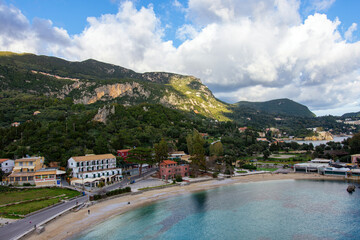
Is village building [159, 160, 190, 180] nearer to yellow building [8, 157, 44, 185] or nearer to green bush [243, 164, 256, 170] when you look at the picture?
green bush [243, 164, 256, 170]

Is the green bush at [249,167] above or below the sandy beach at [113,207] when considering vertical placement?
above

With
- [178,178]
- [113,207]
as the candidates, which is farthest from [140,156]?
[113,207]

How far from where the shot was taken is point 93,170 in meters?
50.4

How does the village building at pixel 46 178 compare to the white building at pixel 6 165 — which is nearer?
the village building at pixel 46 178

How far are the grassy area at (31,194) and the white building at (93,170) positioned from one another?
413cm

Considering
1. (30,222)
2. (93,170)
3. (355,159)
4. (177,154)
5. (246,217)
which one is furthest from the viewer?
(177,154)

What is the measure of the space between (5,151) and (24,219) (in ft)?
112

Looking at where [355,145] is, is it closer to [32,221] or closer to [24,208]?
[32,221]

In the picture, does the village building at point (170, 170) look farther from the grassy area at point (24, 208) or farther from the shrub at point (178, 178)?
the grassy area at point (24, 208)

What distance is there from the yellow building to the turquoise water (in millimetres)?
23858

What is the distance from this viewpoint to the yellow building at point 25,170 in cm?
4381

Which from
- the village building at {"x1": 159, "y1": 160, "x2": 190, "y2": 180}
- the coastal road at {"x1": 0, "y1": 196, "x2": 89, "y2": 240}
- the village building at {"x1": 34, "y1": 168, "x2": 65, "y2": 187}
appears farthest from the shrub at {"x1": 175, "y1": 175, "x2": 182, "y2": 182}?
the village building at {"x1": 34, "y1": 168, "x2": 65, "y2": 187}

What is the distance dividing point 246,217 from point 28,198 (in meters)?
33.9

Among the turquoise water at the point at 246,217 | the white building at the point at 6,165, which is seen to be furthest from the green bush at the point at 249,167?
the white building at the point at 6,165
